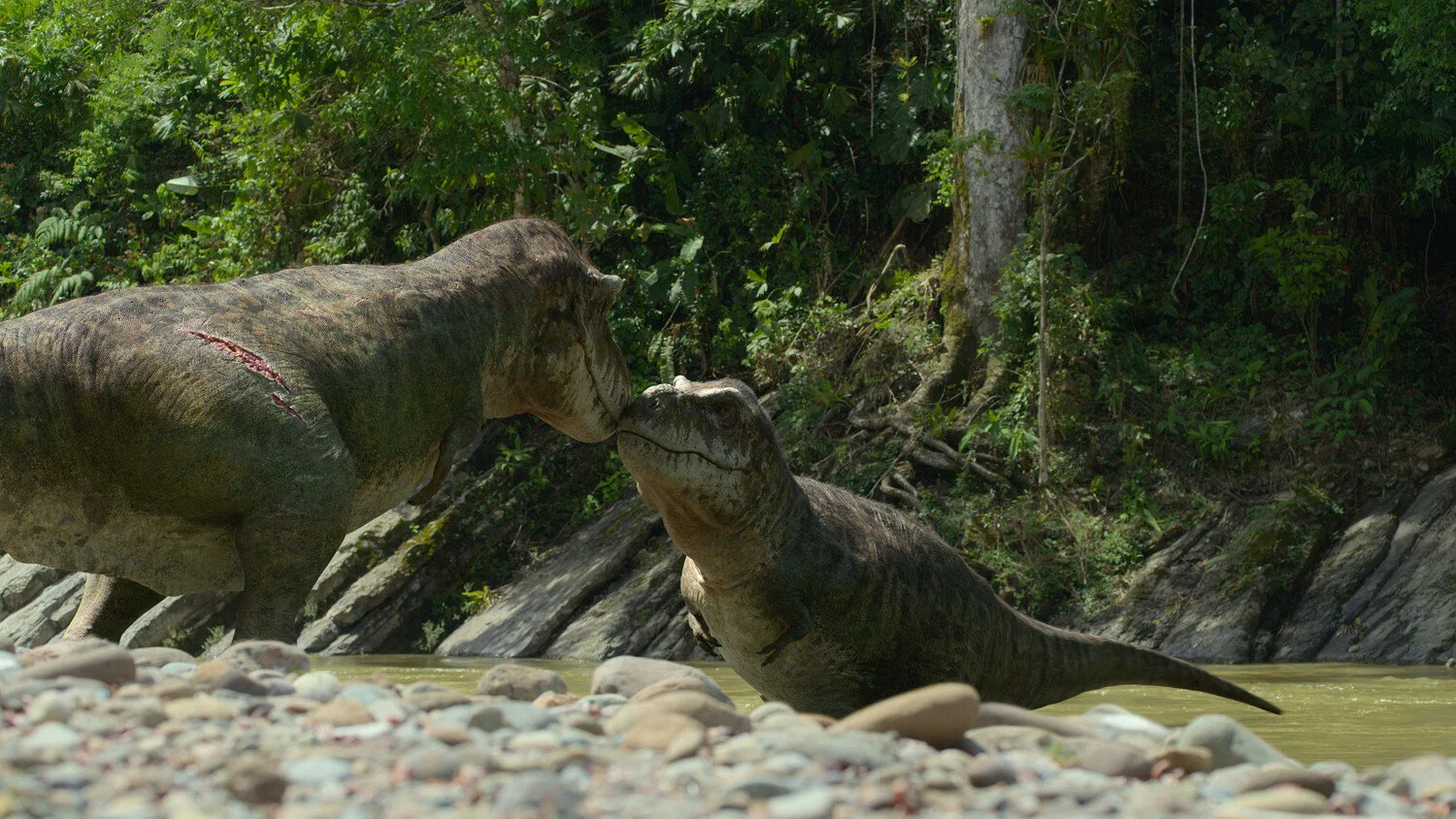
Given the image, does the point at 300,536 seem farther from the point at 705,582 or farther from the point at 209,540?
the point at 705,582

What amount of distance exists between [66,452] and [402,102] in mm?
9020

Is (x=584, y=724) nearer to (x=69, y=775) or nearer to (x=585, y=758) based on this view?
(x=585, y=758)

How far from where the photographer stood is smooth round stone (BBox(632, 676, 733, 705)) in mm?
3518

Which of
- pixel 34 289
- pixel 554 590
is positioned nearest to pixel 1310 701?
pixel 554 590

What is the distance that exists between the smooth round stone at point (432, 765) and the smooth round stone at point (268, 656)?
4.53ft

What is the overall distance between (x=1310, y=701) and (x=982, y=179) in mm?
7170

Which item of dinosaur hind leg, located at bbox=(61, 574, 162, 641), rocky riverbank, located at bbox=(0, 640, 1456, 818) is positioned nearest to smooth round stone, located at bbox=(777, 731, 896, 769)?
rocky riverbank, located at bbox=(0, 640, 1456, 818)

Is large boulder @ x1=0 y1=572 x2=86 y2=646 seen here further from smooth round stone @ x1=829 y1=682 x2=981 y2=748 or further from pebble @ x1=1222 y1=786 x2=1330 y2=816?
pebble @ x1=1222 y1=786 x2=1330 y2=816

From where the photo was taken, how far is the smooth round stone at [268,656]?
3881mm

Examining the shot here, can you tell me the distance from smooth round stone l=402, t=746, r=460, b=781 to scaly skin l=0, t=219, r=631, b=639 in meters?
2.10

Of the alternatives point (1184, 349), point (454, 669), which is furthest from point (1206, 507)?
point (454, 669)

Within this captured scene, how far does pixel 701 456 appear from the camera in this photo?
5340 millimetres

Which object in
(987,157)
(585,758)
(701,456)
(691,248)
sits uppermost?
(987,157)

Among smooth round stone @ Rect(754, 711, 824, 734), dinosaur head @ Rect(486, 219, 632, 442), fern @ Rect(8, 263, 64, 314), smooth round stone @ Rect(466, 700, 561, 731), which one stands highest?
fern @ Rect(8, 263, 64, 314)
